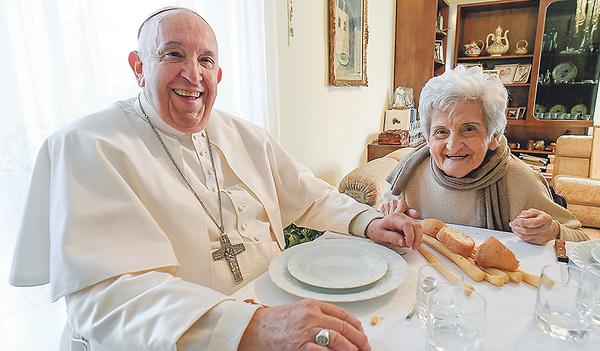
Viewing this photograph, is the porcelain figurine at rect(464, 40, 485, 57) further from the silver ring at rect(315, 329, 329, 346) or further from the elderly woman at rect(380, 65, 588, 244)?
the silver ring at rect(315, 329, 329, 346)

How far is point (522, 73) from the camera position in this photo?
15.0 ft

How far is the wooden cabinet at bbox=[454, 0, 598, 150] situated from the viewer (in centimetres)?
438

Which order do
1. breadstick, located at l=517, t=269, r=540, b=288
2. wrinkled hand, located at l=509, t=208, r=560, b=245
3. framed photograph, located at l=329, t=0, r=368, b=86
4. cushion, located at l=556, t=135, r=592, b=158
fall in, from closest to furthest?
breadstick, located at l=517, t=269, r=540, b=288 < wrinkled hand, located at l=509, t=208, r=560, b=245 < framed photograph, located at l=329, t=0, r=368, b=86 < cushion, located at l=556, t=135, r=592, b=158

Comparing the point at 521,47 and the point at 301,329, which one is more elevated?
the point at 521,47

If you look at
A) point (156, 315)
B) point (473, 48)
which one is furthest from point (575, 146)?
point (156, 315)

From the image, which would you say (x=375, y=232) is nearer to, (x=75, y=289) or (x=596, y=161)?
(x=75, y=289)

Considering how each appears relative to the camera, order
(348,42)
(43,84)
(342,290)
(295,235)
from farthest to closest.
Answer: (348,42) < (295,235) < (43,84) < (342,290)

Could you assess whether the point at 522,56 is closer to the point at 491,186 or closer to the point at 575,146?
the point at 575,146

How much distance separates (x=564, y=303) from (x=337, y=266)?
0.49m

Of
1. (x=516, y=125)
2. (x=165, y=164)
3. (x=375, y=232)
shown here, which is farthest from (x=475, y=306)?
(x=516, y=125)

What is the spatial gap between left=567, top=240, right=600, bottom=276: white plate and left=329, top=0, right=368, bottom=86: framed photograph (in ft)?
7.25

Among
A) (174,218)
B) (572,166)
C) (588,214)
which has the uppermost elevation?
(174,218)

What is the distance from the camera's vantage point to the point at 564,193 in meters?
3.29

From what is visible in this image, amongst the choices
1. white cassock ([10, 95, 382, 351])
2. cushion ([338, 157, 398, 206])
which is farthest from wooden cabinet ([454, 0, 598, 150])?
white cassock ([10, 95, 382, 351])
